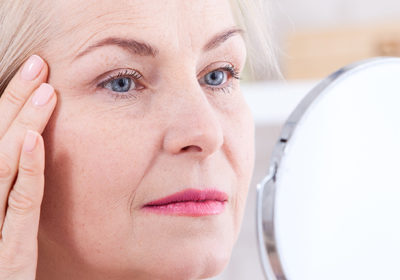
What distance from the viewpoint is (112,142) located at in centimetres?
52

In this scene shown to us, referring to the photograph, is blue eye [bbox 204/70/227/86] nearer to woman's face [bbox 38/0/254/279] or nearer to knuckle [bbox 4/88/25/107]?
woman's face [bbox 38/0/254/279]

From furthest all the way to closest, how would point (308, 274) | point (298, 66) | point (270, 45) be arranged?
point (298, 66), point (270, 45), point (308, 274)

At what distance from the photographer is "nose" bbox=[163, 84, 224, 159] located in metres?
0.52

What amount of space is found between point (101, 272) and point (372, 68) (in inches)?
11.4

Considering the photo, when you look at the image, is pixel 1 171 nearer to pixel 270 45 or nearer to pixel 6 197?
pixel 6 197

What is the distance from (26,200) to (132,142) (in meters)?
0.10

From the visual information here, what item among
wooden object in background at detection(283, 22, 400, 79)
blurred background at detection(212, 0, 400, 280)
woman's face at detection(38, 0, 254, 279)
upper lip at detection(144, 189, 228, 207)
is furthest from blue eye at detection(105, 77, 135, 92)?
wooden object in background at detection(283, 22, 400, 79)

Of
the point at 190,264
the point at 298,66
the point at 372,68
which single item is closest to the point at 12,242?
the point at 190,264

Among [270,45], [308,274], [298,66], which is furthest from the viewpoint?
[298,66]

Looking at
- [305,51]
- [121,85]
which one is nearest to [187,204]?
[121,85]

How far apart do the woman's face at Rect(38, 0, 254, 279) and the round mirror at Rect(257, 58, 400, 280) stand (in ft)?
0.22

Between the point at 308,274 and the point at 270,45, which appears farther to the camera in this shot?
the point at 270,45

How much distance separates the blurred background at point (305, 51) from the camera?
124cm

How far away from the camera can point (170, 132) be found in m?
0.52
